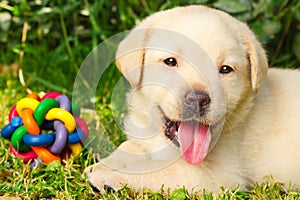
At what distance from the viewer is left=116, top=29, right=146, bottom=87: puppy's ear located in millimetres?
3658

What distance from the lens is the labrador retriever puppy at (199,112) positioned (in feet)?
11.4

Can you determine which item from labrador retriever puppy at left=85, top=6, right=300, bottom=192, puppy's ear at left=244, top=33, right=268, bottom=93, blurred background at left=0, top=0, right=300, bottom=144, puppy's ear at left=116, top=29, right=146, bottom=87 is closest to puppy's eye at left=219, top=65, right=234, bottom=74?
labrador retriever puppy at left=85, top=6, right=300, bottom=192

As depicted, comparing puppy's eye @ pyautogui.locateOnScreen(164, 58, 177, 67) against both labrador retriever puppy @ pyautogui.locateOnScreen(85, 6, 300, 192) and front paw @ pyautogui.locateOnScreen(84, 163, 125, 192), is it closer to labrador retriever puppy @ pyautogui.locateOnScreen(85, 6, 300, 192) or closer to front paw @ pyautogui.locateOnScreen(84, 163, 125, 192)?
labrador retriever puppy @ pyautogui.locateOnScreen(85, 6, 300, 192)

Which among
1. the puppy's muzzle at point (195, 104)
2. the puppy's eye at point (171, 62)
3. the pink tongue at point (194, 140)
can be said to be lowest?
the pink tongue at point (194, 140)

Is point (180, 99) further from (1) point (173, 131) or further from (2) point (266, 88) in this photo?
(2) point (266, 88)

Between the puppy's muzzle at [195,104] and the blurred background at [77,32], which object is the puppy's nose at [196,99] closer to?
the puppy's muzzle at [195,104]

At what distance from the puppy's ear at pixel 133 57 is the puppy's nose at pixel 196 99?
17.4 inches

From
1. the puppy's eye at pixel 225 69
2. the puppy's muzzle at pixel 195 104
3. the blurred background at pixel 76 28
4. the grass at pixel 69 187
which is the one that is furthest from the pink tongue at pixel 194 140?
the blurred background at pixel 76 28

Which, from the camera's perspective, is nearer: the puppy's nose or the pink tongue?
the puppy's nose

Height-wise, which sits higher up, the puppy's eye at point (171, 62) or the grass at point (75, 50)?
the puppy's eye at point (171, 62)

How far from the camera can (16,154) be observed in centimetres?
400

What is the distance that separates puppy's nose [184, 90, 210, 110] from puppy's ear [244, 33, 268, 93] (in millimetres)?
452

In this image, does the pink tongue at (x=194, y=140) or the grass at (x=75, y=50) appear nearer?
the pink tongue at (x=194, y=140)

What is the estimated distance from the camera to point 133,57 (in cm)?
366
